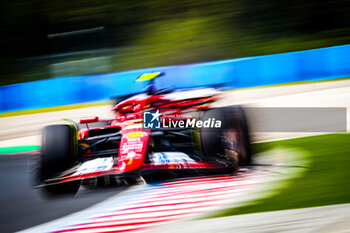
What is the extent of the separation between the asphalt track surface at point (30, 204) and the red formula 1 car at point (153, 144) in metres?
0.16

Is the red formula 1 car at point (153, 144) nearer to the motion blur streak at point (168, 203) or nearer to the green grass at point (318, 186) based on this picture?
the motion blur streak at point (168, 203)

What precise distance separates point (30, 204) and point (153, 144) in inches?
49.5

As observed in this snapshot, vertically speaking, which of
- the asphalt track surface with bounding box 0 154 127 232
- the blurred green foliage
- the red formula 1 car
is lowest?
the asphalt track surface with bounding box 0 154 127 232

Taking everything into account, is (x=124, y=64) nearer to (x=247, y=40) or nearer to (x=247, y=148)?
(x=247, y=40)

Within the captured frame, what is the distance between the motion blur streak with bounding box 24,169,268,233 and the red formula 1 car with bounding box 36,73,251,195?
157mm

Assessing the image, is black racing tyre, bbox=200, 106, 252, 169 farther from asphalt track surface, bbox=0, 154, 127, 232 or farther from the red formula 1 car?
asphalt track surface, bbox=0, 154, 127, 232

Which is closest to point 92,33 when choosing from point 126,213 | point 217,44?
point 217,44

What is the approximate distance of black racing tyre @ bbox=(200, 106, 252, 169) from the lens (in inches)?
163

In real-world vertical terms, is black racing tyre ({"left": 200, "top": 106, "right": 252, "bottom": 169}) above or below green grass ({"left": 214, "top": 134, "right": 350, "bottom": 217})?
above

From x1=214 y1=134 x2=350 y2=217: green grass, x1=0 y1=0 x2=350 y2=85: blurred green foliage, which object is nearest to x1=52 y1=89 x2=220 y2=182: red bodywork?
x1=214 y1=134 x2=350 y2=217: green grass

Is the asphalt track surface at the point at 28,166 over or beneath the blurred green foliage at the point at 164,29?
beneath

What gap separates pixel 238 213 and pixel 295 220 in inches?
16.8

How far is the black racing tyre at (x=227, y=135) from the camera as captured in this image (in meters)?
4.14

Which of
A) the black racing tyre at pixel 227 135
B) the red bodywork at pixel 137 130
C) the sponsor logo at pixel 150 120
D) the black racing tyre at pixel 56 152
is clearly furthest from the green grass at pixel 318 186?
the black racing tyre at pixel 56 152
